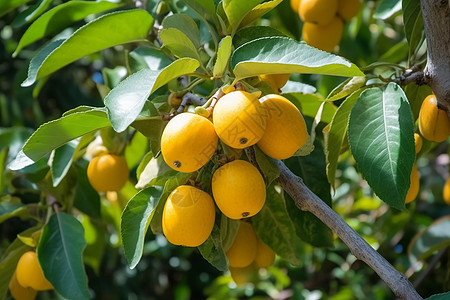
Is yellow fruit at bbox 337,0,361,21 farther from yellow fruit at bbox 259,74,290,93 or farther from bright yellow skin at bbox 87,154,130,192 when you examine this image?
bright yellow skin at bbox 87,154,130,192

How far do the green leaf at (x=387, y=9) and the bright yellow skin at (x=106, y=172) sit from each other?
0.77 meters

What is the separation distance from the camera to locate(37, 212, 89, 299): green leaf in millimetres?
1262

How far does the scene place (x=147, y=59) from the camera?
1386mm

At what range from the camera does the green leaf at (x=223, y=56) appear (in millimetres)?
943

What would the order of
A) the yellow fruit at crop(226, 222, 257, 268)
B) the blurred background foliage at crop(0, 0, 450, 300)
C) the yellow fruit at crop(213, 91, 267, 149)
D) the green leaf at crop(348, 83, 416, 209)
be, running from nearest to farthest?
the yellow fruit at crop(213, 91, 267, 149) → the green leaf at crop(348, 83, 416, 209) → the yellow fruit at crop(226, 222, 257, 268) → the blurred background foliage at crop(0, 0, 450, 300)

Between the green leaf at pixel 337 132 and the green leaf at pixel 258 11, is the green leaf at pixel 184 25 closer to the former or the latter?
the green leaf at pixel 258 11

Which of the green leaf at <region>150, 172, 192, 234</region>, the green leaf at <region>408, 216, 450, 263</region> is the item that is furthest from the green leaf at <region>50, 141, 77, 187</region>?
the green leaf at <region>408, 216, 450, 263</region>

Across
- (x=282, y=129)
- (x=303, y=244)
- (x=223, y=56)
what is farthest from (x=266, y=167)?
(x=303, y=244)

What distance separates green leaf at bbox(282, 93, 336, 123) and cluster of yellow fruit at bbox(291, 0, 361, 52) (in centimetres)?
28

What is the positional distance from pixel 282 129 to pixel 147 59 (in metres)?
0.58

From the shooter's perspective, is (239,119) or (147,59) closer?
(239,119)

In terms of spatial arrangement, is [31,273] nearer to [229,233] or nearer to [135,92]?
[229,233]

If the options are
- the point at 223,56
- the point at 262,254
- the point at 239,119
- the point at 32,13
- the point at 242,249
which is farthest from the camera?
the point at 32,13

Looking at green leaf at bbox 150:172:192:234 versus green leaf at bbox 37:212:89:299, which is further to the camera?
green leaf at bbox 37:212:89:299
